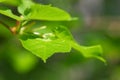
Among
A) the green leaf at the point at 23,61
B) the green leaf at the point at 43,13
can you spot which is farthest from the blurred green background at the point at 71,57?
the green leaf at the point at 43,13

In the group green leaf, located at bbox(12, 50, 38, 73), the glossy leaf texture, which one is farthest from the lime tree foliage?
green leaf, located at bbox(12, 50, 38, 73)

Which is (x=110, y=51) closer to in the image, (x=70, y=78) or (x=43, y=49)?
(x=70, y=78)

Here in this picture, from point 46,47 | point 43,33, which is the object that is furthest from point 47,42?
point 43,33

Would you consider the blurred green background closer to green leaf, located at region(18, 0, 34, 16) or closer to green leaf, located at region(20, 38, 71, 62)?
green leaf, located at region(18, 0, 34, 16)

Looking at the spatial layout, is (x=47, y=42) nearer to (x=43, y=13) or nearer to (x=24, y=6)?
(x=43, y=13)

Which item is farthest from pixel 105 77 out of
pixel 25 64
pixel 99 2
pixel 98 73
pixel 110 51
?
pixel 99 2

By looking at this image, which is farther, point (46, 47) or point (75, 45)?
point (75, 45)

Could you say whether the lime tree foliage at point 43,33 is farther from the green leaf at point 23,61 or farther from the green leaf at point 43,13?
the green leaf at point 23,61

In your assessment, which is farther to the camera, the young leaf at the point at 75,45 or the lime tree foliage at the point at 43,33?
the young leaf at the point at 75,45
